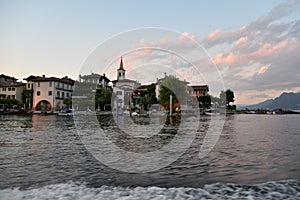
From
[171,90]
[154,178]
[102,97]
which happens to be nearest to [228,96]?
[171,90]

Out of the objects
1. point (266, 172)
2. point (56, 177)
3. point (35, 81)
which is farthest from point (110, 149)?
point (35, 81)

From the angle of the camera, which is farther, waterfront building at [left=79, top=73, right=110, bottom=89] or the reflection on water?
waterfront building at [left=79, top=73, right=110, bottom=89]

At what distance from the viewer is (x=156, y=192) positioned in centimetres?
537

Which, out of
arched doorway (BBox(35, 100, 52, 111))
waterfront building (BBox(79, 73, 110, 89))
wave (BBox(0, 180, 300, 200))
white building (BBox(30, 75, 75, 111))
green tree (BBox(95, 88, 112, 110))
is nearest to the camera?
wave (BBox(0, 180, 300, 200))

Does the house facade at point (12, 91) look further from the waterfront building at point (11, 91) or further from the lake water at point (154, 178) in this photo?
the lake water at point (154, 178)

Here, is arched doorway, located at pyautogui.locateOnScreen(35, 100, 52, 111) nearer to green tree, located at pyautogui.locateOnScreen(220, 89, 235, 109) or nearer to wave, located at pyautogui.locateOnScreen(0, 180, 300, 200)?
green tree, located at pyautogui.locateOnScreen(220, 89, 235, 109)

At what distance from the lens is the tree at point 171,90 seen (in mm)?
67688

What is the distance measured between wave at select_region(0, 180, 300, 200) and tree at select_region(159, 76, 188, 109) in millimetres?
61798

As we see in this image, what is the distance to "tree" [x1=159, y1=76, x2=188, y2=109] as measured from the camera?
6769cm

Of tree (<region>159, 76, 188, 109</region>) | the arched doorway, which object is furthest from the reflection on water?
the arched doorway

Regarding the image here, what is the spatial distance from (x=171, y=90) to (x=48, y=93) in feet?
108

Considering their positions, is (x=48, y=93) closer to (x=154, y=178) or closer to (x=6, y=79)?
(x=6, y=79)

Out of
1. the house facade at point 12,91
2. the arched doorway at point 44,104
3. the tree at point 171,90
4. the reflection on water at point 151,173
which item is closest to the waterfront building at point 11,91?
the house facade at point 12,91

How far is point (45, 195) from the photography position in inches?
202
